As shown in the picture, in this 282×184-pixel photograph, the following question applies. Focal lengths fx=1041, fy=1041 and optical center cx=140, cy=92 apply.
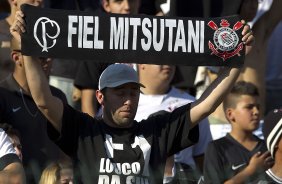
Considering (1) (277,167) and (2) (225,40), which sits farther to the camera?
(1) (277,167)

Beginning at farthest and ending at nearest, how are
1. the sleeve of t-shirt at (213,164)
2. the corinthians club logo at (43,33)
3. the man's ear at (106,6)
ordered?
the man's ear at (106,6)
the sleeve of t-shirt at (213,164)
the corinthians club logo at (43,33)

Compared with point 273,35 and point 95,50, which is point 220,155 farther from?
point 273,35

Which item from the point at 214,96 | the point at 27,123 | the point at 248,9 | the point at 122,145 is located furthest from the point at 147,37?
A: the point at 248,9

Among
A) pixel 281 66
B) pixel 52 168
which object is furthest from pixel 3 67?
pixel 281 66

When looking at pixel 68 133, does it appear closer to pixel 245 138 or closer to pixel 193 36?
pixel 193 36

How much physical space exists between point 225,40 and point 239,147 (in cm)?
167

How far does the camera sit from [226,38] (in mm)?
6703

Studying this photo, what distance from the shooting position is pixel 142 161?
6.71m

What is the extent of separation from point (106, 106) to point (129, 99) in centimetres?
17

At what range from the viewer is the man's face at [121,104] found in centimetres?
677

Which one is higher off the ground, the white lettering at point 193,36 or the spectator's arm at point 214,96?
the white lettering at point 193,36

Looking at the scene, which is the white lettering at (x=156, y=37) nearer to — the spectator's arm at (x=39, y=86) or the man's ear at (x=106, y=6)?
the spectator's arm at (x=39, y=86)


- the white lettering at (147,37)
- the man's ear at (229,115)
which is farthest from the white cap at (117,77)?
the man's ear at (229,115)

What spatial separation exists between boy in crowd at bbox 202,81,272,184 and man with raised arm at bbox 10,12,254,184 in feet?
1.81
